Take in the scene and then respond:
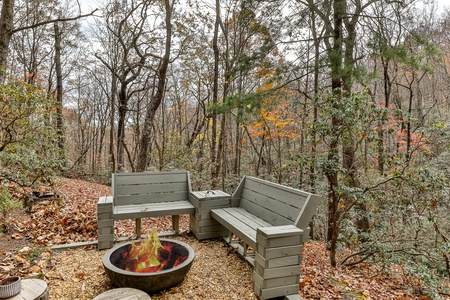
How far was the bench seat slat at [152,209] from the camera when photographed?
3670 millimetres

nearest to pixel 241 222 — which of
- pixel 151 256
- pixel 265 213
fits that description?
pixel 265 213

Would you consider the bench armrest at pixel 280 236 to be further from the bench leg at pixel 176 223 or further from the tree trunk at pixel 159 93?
the tree trunk at pixel 159 93

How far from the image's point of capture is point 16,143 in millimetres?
3363

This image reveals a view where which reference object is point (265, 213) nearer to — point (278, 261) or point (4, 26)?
point (278, 261)

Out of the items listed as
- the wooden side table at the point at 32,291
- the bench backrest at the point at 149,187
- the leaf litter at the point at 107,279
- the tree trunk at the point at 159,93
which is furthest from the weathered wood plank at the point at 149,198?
the tree trunk at the point at 159,93

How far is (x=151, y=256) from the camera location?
2.75 metres

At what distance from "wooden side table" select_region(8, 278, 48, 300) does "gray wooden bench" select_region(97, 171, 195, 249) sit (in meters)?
1.41

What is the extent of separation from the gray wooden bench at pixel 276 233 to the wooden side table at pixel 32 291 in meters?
1.81

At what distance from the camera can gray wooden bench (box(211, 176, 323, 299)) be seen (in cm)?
253

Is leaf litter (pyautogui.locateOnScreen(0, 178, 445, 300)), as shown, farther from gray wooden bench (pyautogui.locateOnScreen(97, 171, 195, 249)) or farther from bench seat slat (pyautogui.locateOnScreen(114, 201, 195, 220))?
bench seat slat (pyautogui.locateOnScreen(114, 201, 195, 220))

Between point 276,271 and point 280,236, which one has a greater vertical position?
point 280,236

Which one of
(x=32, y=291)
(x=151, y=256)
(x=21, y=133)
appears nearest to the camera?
(x=32, y=291)

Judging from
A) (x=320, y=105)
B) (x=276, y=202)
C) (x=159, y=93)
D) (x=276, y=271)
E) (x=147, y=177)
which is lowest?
(x=276, y=271)

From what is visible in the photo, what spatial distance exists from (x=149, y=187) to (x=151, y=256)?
5.37 feet
